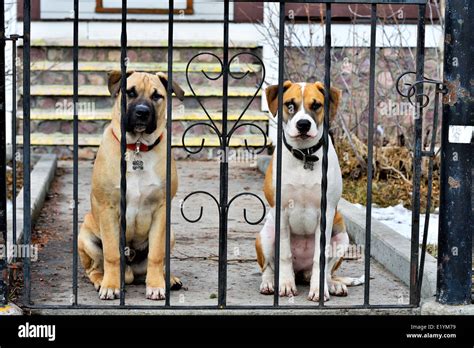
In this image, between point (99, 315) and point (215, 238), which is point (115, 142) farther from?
point (215, 238)

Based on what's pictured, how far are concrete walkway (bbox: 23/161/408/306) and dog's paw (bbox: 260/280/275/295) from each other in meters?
0.05

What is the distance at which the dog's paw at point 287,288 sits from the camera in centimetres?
505

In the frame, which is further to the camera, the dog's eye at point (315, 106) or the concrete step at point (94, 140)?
the concrete step at point (94, 140)

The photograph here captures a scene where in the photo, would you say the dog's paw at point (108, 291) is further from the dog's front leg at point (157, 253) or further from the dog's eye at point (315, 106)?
the dog's eye at point (315, 106)

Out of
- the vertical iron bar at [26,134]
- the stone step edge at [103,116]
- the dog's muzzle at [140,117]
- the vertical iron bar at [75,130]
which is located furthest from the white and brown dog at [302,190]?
the stone step edge at [103,116]

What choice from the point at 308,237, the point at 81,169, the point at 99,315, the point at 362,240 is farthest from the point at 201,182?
the point at 99,315

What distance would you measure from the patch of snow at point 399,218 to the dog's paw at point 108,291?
2.58 metres

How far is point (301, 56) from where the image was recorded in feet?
33.2

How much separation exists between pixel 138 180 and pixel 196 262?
1.12 metres

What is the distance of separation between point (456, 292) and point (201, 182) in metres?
4.65

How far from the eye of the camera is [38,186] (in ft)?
26.2

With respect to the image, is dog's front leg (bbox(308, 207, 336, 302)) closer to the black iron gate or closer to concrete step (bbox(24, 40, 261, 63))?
the black iron gate

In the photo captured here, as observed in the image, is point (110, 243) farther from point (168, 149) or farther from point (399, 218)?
point (399, 218)

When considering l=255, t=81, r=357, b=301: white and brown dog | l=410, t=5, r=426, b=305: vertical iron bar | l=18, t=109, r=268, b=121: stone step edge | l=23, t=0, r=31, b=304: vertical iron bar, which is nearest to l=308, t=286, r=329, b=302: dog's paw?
l=255, t=81, r=357, b=301: white and brown dog
